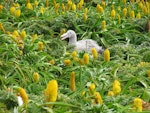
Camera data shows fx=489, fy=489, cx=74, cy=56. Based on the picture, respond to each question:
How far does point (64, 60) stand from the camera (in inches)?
255

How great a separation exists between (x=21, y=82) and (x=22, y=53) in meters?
1.02

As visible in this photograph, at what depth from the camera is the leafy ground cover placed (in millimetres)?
3998

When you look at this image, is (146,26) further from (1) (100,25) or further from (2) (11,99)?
(2) (11,99)

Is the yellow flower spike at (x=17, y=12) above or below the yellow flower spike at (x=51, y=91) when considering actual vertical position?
above

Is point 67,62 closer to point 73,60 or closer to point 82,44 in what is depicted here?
point 73,60

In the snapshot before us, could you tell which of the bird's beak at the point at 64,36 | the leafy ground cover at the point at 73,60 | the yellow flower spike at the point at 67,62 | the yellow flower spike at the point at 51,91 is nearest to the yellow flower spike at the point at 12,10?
the leafy ground cover at the point at 73,60

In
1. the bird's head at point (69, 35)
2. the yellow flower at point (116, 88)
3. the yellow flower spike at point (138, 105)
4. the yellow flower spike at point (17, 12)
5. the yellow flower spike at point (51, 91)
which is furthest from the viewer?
the yellow flower spike at point (17, 12)

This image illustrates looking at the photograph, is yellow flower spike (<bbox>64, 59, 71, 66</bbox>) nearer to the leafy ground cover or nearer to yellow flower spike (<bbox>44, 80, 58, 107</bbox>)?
the leafy ground cover

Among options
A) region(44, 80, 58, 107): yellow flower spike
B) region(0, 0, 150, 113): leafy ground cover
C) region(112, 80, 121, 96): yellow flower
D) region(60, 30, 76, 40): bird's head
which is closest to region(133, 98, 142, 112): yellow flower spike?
region(0, 0, 150, 113): leafy ground cover

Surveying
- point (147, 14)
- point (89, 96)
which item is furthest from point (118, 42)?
point (89, 96)

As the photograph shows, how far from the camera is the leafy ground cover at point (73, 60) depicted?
4.00 meters

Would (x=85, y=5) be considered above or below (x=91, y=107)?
above

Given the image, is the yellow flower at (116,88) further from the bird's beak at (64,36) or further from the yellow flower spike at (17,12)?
the yellow flower spike at (17,12)

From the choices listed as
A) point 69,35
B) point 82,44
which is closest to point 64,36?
point 69,35
